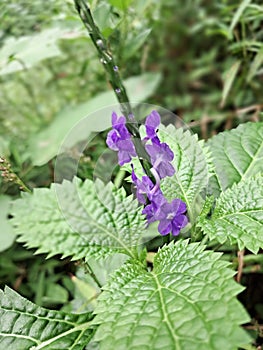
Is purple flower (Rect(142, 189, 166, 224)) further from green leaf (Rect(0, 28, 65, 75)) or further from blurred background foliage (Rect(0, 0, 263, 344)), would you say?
green leaf (Rect(0, 28, 65, 75))

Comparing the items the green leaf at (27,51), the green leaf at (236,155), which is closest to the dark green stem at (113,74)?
the green leaf at (236,155)

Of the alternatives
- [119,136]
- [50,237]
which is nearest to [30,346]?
[50,237]

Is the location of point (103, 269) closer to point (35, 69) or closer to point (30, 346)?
point (30, 346)

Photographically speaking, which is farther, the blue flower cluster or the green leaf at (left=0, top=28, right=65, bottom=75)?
the green leaf at (left=0, top=28, right=65, bottom=75)

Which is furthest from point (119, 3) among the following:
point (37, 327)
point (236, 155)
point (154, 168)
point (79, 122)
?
point (37, 327)

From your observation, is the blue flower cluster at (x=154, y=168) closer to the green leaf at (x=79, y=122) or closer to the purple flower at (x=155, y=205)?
the purple flower at (x=155, y=205)

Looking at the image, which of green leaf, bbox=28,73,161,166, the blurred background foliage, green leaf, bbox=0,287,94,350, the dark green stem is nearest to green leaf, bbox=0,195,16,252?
the blurred background foliage
